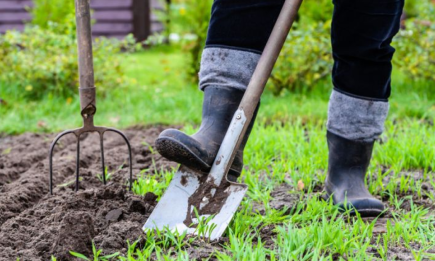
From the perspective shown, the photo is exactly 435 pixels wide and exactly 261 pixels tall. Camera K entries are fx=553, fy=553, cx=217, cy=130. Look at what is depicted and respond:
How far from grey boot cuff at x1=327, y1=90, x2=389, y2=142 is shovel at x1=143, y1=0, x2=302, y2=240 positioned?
411mm

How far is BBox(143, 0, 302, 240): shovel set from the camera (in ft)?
6.09

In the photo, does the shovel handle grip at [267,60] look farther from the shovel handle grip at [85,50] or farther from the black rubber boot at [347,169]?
the shovel handle grip at [85,50]

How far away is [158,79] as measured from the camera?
6.32 metres

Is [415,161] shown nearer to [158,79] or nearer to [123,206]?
[123,206]

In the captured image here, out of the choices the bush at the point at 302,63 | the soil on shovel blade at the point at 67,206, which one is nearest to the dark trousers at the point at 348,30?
the soil on shovel blade at the point at 67,206

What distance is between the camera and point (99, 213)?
6.52ft

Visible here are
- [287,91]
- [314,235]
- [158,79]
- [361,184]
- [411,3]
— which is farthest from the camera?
[411,3]

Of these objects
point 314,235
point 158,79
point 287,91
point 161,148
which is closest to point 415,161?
point 314,235

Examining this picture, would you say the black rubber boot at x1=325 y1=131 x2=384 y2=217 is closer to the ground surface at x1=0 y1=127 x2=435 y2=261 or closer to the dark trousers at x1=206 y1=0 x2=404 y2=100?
the ground surface at x1=0 y1=127 x2=435 y2=261

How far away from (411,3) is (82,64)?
10.7 meters

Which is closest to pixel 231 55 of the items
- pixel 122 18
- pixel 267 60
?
pixel 267 60

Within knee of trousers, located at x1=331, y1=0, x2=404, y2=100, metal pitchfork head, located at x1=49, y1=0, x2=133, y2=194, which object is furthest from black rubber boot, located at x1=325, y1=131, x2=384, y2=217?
metal pitchfork head, located at x1=49, y1=0, x2=133, y2=194

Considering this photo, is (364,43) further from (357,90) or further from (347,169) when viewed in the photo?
(347,169)

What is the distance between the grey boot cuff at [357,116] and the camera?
85.4 inches
